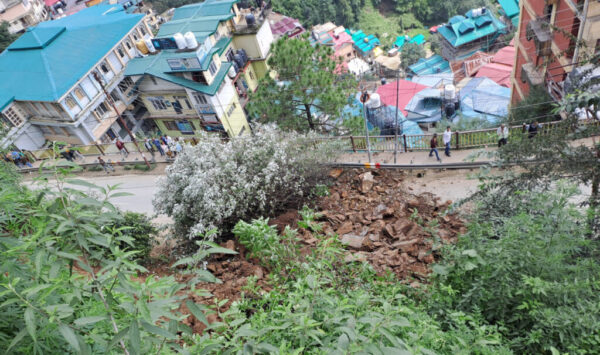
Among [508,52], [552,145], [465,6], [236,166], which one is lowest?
[465,6]

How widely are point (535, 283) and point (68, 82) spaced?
2988cm

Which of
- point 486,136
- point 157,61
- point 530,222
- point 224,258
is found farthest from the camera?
point 157,61

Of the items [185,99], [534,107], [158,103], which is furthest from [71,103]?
[534,107]

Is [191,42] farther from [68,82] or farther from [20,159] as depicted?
[20,159]

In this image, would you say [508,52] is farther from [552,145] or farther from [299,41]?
[552,145]

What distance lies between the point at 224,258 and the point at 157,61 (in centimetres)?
2302

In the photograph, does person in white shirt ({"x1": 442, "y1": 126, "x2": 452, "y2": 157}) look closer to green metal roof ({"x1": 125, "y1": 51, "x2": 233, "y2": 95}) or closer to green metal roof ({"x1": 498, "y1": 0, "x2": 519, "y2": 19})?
green metal roof ({"x1": 125, "y1": 51, "x2": 233, "y2": 95})

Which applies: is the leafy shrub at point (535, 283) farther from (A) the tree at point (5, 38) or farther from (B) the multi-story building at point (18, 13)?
(B) the multi-story building at point (18, 13)

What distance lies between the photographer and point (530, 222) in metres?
5.07

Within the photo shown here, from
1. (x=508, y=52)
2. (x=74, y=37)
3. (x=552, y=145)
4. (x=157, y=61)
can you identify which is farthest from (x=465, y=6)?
(x=552, y=145)

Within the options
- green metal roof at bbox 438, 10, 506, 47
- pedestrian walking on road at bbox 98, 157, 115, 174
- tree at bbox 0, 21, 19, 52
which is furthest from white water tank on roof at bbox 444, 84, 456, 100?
tree at bbox 0, 21, 19, 52

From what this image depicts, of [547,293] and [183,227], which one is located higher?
[547,293]

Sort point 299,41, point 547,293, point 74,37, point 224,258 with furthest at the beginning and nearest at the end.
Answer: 1. point 74,37
2. point 299,41
3. point 224,258
4. point 547,293

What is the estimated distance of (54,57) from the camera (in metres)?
26.5
